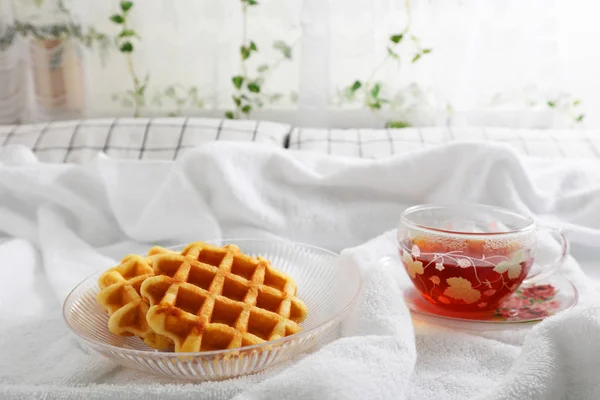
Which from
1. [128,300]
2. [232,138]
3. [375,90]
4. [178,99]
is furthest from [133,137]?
[128,300]

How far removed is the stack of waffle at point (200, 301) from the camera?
1.59ft

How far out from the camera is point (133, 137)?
4.67 ft

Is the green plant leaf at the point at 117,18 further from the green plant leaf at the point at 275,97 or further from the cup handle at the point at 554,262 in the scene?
the cup handle at the point at 554,262

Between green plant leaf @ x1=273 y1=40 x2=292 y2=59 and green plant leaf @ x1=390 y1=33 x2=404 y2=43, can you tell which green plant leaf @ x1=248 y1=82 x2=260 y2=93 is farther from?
green plant leaf @ x1=390 y1=33 x2=404 y2=43

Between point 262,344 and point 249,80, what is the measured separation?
4.71ft

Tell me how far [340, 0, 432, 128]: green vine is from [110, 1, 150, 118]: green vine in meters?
0.67

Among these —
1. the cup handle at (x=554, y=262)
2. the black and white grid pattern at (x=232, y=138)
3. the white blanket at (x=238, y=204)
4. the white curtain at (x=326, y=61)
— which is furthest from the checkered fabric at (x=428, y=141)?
the cup handle at (x=554, y=262)

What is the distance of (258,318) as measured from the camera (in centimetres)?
53

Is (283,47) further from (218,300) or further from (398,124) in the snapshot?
(218,300)

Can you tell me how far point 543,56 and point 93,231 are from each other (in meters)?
1.43

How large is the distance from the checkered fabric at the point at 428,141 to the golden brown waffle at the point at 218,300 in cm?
73

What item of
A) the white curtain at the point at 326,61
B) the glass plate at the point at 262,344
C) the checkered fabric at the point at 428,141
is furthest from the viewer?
the white curtain at the point at 326,61

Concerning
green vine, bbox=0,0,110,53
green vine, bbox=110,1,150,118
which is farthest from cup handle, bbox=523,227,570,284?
green vine, bbox=0,0,110,53

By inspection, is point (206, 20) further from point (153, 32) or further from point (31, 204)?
point (31, 204)
